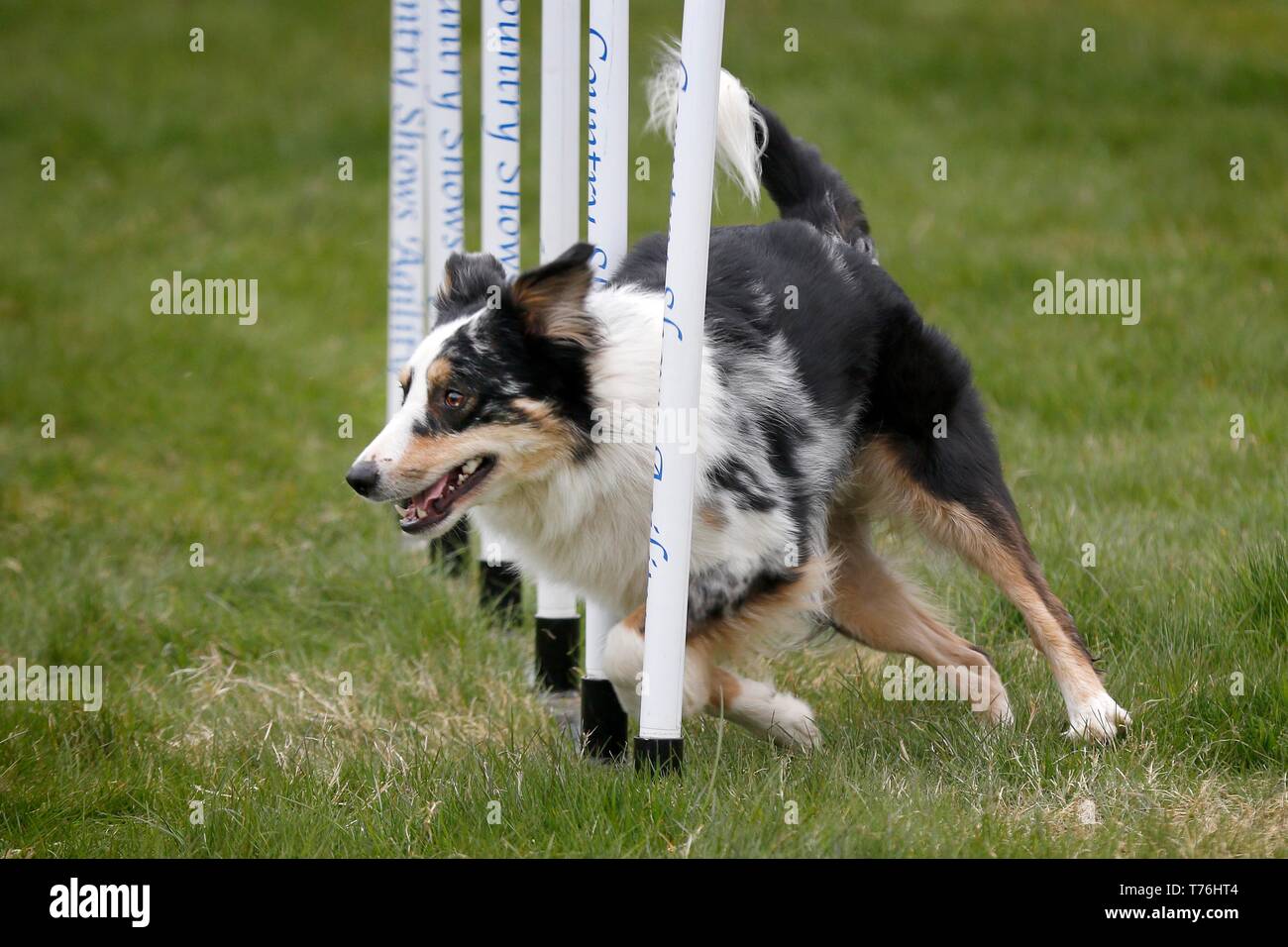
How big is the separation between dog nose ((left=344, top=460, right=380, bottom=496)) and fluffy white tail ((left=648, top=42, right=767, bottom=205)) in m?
1.35

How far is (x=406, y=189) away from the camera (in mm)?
6262

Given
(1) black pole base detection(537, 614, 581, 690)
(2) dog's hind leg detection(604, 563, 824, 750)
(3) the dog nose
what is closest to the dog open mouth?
(3) the dog nose

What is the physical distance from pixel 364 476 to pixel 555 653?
1415mm

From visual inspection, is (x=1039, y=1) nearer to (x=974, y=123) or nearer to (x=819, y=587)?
(x=974, y=123)

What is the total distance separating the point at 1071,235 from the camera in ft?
31.0

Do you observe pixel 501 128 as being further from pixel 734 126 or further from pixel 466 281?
pixel 466 281

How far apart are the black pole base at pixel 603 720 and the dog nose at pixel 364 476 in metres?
0.92

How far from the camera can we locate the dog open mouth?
376 centimetres

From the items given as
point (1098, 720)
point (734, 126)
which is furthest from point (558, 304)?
point (1098, 720)

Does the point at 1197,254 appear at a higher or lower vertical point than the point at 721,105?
lower

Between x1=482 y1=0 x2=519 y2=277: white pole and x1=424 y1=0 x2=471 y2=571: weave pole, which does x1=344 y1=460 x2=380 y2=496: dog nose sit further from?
x1=424 y1=0 x2=471 y2=571: weave pole
